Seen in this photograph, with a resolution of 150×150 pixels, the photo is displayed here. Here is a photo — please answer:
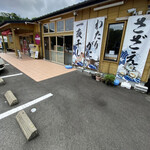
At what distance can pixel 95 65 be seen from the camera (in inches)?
180

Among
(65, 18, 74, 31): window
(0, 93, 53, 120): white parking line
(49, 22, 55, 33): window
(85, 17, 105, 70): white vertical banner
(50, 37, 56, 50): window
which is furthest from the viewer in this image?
(50, 37, 56, 50): window

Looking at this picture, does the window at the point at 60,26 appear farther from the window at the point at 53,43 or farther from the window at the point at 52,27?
the window at the point at 53,43

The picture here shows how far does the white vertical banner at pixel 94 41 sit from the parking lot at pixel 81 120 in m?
2.03

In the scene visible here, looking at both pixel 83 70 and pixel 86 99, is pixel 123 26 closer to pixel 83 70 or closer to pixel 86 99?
pixel 83 70

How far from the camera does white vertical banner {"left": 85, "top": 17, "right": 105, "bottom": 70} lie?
4.00m

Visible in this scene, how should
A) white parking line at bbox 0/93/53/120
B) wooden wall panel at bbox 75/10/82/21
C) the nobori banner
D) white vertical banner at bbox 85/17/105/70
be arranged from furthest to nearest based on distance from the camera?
wooden wall panel at bbox 75/10/82/21 → white vertical banner at bbox 85/17/105/70 → the nobori banner → white parking line at bbox 0/93/53/120

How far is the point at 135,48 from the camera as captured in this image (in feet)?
10.5

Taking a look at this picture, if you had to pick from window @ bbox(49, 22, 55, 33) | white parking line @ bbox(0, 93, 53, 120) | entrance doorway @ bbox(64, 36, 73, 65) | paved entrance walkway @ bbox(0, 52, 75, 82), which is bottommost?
white parking line @ bbox(0, 93, 53, 120)

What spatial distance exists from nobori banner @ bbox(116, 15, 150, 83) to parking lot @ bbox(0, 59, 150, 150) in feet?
3.01

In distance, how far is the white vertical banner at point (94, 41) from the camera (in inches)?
158

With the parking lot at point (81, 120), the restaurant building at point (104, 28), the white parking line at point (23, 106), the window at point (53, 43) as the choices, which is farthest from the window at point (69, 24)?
the white parking line at point (23, 106)

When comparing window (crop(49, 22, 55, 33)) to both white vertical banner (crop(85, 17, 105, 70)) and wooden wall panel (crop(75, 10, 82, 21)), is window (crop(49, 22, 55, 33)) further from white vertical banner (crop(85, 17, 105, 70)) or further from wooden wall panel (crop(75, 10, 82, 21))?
white vertical banner (crop(85, 17, 105, 70))

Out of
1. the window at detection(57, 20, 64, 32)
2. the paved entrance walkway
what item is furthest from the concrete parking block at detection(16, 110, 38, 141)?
the window at detection(57, 20, 64, 32)

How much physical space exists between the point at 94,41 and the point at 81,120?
3808 mm
